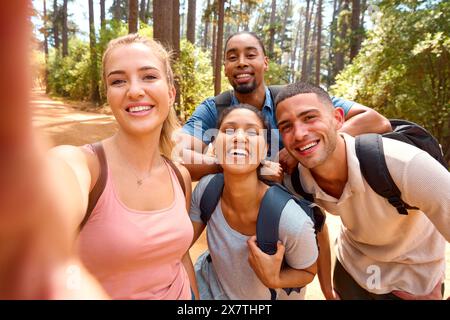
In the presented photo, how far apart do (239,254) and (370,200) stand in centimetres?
91

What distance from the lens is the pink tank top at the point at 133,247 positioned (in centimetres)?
137

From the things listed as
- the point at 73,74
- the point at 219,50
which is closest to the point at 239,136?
the point at 219,50

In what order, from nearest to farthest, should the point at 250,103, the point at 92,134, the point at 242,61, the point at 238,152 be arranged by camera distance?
the point at 238,152 < the point at 250,103 < the point at 242,61 < the point at 92,134

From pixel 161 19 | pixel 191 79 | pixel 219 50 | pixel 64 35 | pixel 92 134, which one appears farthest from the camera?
pixel 64 35

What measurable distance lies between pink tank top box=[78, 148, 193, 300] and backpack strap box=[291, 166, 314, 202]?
101 cm

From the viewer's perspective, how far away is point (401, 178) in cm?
181

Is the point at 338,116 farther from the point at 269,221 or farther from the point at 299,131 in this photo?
the point at 269,221

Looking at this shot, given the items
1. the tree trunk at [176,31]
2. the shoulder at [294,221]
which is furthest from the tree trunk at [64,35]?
the shoulder at [294,221]

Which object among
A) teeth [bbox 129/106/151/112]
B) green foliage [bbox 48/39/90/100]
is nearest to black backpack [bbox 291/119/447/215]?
teeth [bbox 129/106/151/112]

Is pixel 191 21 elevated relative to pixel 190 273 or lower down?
elevated

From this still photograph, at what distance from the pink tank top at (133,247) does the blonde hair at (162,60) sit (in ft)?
1.84

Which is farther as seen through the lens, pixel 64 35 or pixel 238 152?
pixel 64 35

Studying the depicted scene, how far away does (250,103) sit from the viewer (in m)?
3.39
